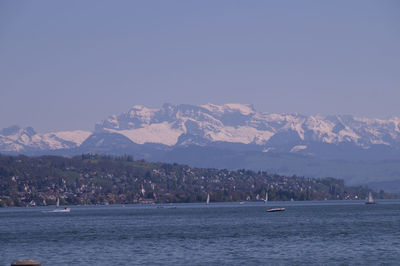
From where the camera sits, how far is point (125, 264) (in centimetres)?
9919

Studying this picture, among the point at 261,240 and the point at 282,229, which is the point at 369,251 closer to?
the point at 261,240

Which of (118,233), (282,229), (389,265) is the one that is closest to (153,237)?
(118,233)

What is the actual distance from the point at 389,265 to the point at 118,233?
76250 mm

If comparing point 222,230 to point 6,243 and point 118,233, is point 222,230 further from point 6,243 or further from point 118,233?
point 6,243

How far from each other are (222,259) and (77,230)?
77.4 meters

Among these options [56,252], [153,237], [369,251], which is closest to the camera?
[369,251]

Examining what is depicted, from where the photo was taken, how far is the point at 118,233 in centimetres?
15900

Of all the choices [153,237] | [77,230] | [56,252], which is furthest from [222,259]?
[77,230]

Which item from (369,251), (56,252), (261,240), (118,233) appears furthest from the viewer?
(118,233)

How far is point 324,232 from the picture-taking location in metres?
147

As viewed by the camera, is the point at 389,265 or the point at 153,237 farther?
the point at 153,237

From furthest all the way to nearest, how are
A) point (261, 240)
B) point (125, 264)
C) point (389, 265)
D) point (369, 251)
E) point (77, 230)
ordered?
point (77, 230)
point (261, 240)
point (369, 251)
point (125, 264)
point (389, 265)

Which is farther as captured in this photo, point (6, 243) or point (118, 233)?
point (118, 233)

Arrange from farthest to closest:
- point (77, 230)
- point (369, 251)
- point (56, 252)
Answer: point (77, 230), point (56, 252), point (369, 251)
